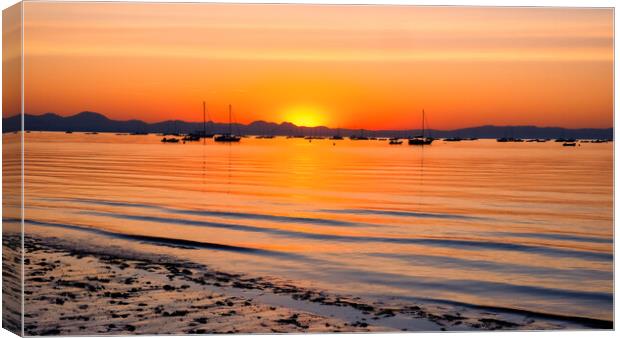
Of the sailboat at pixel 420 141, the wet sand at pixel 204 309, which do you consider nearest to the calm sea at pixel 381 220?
the sailboat at pixel 420 141

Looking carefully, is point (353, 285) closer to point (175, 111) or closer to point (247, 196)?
point (175, 111)

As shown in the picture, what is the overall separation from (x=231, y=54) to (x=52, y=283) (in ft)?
10.8

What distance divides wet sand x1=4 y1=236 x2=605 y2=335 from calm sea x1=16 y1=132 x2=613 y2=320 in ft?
1.42

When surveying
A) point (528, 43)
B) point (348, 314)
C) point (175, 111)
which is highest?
point (528, 43)

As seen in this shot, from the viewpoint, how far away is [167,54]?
455 inches

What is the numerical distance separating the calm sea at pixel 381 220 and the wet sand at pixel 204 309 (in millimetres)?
432

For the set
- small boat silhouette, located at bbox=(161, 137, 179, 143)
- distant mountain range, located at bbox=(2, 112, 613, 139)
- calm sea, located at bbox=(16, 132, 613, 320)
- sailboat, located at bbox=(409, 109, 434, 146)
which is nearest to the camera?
calm sea, located at bbox=(16, 132, 613, 320)

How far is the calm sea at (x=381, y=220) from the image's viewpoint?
11.4m

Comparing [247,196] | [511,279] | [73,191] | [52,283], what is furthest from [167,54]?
[73,191]

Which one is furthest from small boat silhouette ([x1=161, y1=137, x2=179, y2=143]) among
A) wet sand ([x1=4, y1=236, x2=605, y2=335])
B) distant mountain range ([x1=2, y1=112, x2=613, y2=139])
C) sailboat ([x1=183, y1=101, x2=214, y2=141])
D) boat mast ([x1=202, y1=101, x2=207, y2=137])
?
wet sand ([x1=4, y1=236, x2=605, y2=335])

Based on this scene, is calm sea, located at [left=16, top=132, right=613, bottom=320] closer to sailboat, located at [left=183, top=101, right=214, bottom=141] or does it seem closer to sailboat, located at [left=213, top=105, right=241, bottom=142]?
sailboat, located at [left=213, top=105, right=241, bottom=142]

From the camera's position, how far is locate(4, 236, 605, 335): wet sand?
986cm

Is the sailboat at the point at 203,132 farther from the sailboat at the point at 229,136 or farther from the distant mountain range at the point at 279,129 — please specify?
the sailboat at the point at 229,136

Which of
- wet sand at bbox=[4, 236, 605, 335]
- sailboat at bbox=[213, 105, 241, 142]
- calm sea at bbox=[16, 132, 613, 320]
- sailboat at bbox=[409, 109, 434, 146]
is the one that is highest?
sailboat at bbox=[213, 105, 241, 142]
